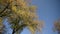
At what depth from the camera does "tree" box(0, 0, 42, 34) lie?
2.07 m

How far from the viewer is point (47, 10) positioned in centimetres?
434

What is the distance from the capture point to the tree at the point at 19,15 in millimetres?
2072

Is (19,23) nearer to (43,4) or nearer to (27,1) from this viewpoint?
(27,1)

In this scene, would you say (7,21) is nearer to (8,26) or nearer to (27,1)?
(8,26)

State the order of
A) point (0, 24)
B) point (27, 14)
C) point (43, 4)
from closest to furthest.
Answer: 1. point (0, 24)
2. point (27, 14)
3. point (43, 4)

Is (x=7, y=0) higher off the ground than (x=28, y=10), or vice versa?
(x=7, y=0)

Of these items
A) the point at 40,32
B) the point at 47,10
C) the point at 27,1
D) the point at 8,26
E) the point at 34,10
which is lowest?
the point at 47,10

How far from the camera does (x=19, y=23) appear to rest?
7.32ft

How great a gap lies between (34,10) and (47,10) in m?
2.06

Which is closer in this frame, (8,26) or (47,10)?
(8,26)

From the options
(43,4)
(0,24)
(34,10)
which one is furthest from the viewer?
(43,4)

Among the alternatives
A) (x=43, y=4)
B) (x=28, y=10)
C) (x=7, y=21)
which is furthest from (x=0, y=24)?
(x=43, y=4)

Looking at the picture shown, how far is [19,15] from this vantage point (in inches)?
82.8

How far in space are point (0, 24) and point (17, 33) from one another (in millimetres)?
344
